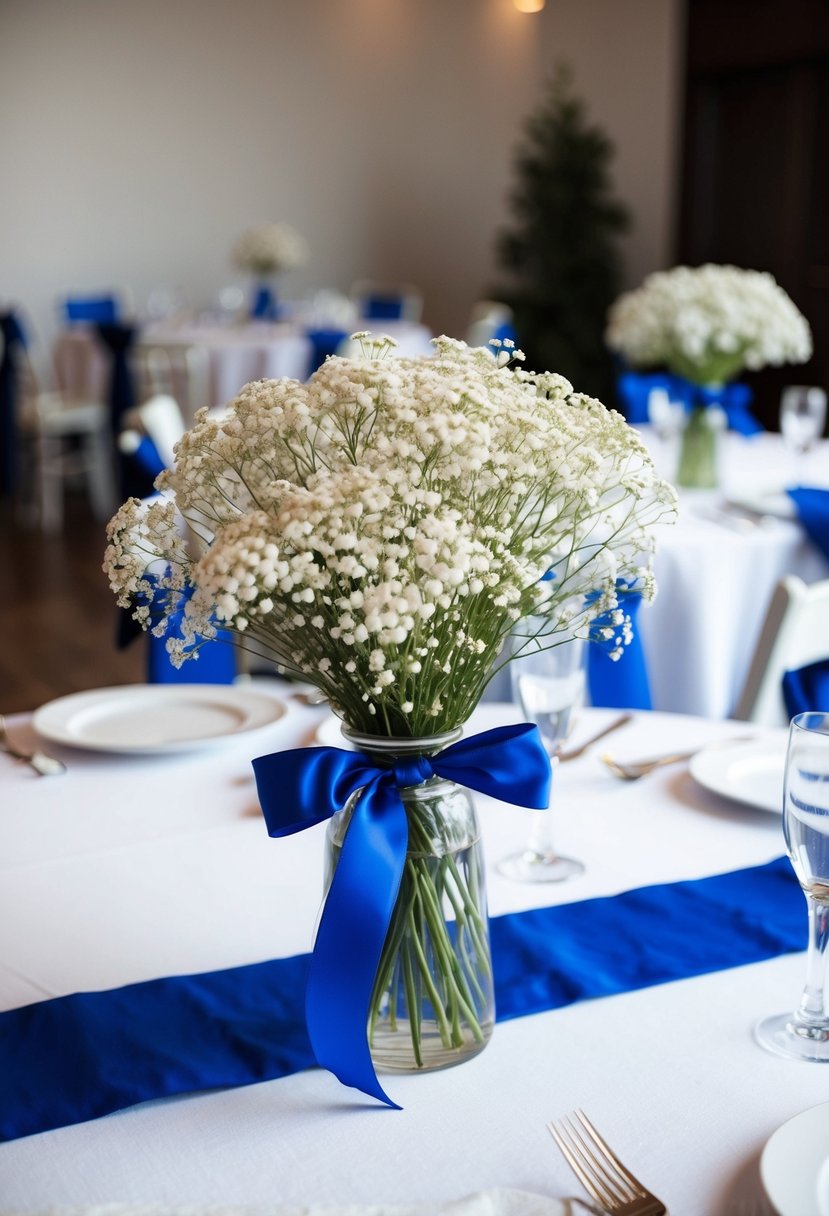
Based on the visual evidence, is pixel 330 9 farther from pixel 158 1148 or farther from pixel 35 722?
pixel 158 1148

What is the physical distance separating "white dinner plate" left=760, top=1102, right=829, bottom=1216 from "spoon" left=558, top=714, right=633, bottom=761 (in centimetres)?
70

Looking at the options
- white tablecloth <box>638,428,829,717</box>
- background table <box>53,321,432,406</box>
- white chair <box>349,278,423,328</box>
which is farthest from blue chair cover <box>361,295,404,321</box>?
white tablecloth <box>638,428,829,717</box>

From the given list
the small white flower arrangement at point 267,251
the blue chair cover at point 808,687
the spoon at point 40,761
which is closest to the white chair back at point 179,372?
the small white flower arrangement at point 267,251

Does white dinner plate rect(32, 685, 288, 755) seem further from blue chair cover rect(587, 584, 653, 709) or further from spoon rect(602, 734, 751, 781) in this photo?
blue chair cover rect(587, 584, 653, 709)

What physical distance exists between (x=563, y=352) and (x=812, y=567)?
5.99 metres

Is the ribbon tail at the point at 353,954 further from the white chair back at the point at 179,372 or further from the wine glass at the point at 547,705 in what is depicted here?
the white chair back at the point at 179,372

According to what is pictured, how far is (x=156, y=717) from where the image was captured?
5.54ft

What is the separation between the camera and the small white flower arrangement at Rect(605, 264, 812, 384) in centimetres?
305

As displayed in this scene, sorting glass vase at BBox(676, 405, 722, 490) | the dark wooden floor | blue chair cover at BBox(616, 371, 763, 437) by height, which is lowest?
the dark wooden floor

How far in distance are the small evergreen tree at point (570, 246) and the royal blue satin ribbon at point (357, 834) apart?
24.9ft

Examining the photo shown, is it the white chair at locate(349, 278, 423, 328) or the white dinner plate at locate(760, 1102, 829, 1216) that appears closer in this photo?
the white dinner plate at locate(760, 1102, 829, 1216)

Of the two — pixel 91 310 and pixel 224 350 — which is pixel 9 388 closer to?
pixel 224 350

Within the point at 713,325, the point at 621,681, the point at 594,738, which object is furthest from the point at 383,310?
the point at 594,738

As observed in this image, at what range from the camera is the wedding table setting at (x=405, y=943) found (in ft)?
2.68
